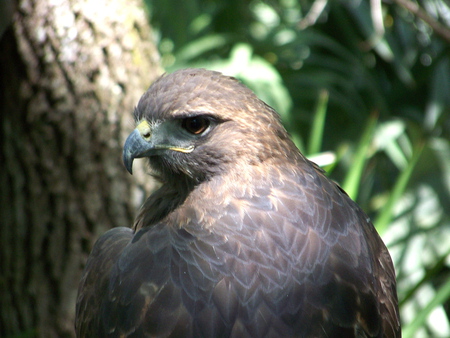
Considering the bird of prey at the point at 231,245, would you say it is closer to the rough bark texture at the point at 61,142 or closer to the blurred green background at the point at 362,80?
the rough bark texture at the point at 61,142

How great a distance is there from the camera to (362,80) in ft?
16.7

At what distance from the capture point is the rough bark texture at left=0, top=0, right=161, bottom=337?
3070mm

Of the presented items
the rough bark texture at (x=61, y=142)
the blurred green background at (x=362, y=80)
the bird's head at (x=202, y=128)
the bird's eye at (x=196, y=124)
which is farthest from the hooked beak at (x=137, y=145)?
the blurred green background at (x=362, y=80)

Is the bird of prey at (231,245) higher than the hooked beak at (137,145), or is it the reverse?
the hooked beak at (137,145)

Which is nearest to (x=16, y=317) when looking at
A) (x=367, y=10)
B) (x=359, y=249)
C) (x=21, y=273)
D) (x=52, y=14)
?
(x=21, y=273)

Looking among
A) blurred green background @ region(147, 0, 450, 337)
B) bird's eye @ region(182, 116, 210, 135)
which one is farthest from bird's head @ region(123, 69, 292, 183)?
blurred green background @ region(147, 0, 450, 337)

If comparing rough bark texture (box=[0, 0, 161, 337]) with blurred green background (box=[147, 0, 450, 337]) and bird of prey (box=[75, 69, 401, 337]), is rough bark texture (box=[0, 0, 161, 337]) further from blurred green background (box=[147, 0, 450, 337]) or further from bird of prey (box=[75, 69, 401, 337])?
blurred green background (box=[147, 0, 450, 337])

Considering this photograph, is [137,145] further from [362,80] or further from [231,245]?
[362,80]

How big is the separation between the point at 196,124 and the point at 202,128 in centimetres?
3

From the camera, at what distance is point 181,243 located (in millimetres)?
1908

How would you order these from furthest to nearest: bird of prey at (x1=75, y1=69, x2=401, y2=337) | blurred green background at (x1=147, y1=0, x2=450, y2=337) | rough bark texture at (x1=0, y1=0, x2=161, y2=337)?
blurred green background at (x1=147, y1=0, x2=450, y2=337) → rough bark texture at (x1=0, y1=0, x2=161, y2=337) → bird of prey at (x1=75, y1=69, x2=401, y2=337)

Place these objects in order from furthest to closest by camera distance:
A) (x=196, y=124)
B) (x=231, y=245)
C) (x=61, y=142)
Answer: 1. (x=61, y=142)
2. (x=196, y=124)
3. (x=231, y=245)

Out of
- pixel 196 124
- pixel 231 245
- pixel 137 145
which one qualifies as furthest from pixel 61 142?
pixel 231 245

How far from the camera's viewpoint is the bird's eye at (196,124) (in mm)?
1978
